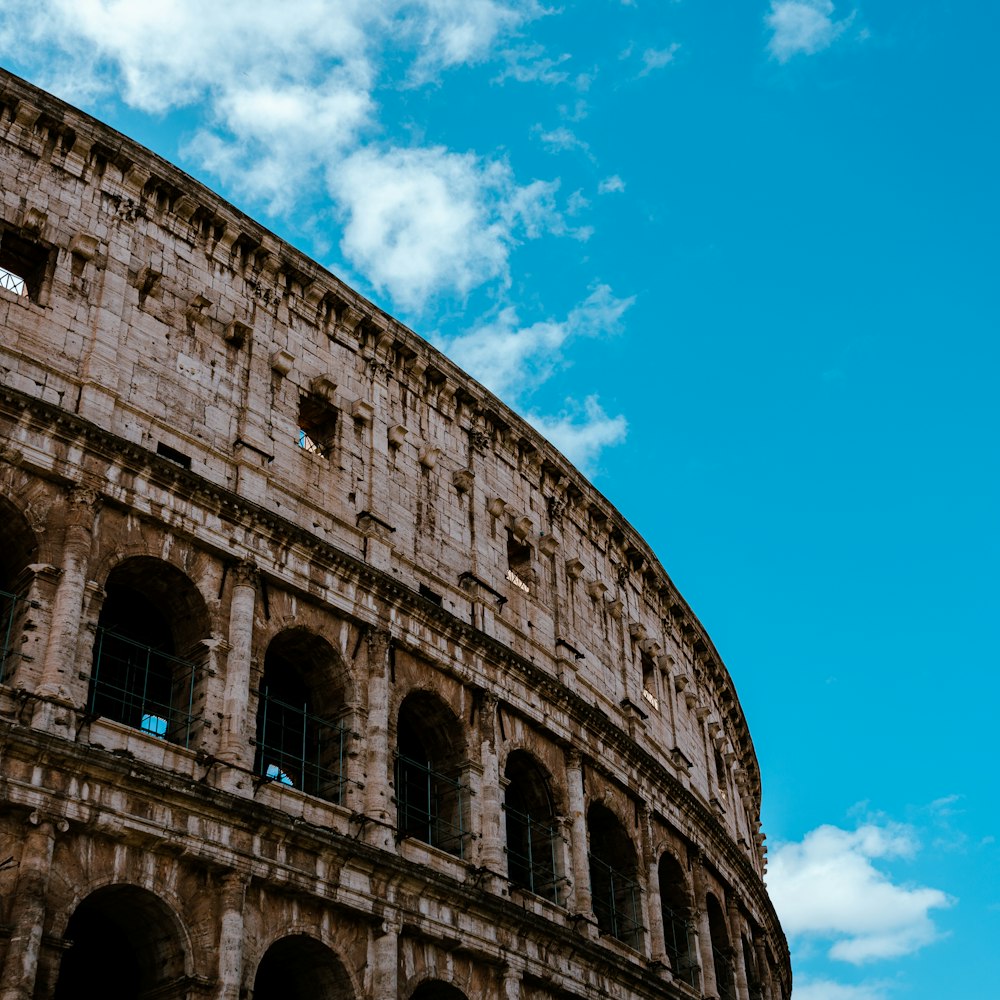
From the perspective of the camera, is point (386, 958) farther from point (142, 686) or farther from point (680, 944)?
point (680, 944)

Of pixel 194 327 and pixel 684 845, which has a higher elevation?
pixel 194 327

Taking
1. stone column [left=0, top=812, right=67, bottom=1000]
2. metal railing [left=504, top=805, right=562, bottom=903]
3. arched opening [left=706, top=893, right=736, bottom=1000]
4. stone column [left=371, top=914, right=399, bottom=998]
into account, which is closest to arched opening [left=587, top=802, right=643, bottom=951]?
metal railing [left=504, top=805, right=562, bottom=903]

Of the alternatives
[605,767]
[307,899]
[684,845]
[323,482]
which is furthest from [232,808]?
[684,845]

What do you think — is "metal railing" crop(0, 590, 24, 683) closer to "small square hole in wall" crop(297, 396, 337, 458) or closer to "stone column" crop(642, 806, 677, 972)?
"small square hole in wall" crop(297, 396, 337, 458)

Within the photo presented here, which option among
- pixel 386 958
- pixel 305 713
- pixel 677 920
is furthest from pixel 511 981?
pixel 677 920

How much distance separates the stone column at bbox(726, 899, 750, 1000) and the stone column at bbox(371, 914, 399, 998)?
1317cm

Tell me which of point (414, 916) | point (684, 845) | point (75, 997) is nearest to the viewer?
point (75, 997)

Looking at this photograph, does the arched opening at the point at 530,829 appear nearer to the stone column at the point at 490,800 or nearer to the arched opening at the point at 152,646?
the stone column at the point at 490,800

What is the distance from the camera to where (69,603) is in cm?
1877

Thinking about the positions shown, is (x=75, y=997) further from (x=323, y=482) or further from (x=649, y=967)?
(x=649, y=967)

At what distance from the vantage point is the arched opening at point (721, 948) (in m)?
31.0

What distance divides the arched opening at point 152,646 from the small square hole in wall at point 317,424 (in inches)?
185

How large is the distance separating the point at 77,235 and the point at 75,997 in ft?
36.4

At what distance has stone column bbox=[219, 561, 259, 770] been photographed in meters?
19.8
